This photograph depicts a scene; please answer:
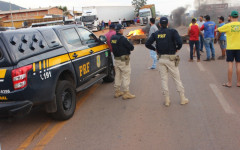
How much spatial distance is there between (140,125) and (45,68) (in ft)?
6.31

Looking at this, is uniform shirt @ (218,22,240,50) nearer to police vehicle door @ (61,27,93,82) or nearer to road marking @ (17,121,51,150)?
police vehicle door @ (61,27,93,82)

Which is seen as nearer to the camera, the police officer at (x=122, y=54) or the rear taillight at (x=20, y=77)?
the rear taillight at (x=20, y=77)

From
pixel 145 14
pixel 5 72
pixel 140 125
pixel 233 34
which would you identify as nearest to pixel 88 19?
pixel 145 14

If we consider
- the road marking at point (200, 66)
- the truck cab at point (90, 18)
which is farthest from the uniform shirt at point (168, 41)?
the truck cab at point (90, 18)

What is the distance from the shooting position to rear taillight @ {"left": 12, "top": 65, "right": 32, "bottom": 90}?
3707mm

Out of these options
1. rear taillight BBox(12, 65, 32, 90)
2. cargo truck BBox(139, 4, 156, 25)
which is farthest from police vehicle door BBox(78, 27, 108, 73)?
cargo truck BBox(139, 4, 156, 25)

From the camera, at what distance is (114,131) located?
14.1 ft

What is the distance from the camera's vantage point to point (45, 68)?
421cm

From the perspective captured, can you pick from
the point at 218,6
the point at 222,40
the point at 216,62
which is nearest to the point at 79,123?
the point at 216,62

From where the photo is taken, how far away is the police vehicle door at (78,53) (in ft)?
17.3

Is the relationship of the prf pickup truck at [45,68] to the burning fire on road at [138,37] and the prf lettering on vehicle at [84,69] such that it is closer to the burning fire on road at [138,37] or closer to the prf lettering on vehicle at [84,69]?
the prf lettering on vehicle at [84,69]

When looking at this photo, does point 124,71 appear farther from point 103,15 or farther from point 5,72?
point 103,15

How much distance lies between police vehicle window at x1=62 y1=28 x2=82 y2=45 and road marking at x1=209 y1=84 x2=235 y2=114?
343 cm

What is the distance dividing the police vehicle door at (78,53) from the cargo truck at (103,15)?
29.8 m
